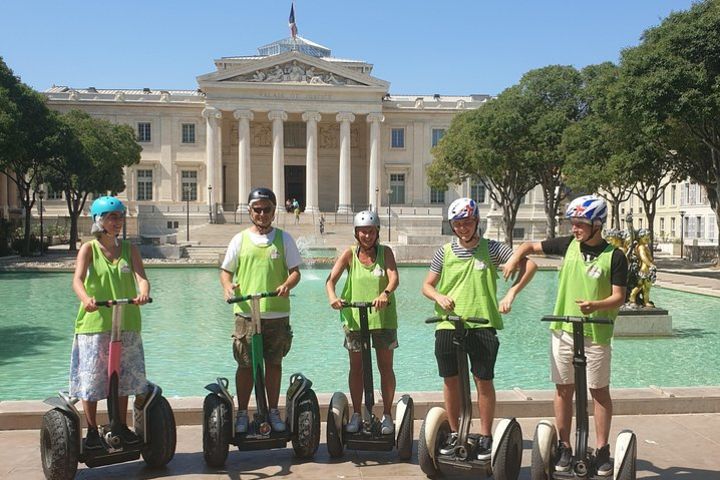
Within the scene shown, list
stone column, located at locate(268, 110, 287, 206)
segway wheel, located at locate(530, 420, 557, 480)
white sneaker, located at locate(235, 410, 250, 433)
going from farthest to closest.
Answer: stone column, located at locate(268, 110, 287, 206) → white sneaker, located at locate(235, 410, 250, 433) → segway wheel, located at locate(530, 420, 557, 480)

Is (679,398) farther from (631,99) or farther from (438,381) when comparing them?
(631,99)

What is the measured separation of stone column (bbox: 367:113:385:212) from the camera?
62531 millimetres

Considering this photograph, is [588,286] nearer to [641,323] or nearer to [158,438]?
[158,438]

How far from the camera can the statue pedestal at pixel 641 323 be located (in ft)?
42.4

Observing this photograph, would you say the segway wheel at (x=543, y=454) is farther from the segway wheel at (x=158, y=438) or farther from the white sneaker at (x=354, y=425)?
the segway wheel at (x=158, y=438)

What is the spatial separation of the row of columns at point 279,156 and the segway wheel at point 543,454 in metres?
55.2

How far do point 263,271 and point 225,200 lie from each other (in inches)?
2441

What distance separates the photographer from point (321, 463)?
18.9ft

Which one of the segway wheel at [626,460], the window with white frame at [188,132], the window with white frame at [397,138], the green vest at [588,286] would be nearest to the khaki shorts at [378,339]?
the green vest at [588,286]

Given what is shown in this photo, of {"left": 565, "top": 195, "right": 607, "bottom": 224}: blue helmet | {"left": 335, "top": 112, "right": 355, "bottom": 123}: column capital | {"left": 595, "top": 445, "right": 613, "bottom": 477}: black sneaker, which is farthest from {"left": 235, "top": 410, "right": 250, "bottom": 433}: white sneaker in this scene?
{"left": 335, "top": 112, "right": 355, "bottom": 123}: column capital

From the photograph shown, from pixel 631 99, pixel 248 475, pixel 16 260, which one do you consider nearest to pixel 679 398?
pixel 248 475

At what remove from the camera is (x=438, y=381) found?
9.66 metres

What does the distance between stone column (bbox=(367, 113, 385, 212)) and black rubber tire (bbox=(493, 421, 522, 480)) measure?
5728 cm

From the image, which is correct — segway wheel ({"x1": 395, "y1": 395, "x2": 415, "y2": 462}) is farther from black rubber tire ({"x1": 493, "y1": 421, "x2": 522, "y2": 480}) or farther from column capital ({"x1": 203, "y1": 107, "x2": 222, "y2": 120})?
column capital ({"x1": 203, "y1": 107, "x2": 222, "y2": 120})
